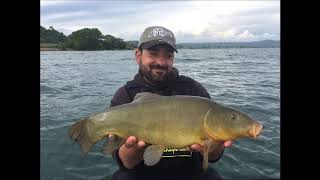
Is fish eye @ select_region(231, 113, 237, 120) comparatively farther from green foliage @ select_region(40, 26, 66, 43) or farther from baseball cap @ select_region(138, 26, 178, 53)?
green foliage @ select_region(40, 26, 66, 43)

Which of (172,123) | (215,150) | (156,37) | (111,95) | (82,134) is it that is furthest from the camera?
(111,95)

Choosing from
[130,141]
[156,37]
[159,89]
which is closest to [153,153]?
[130,141]

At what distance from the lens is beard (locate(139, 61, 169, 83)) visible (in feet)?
11.1

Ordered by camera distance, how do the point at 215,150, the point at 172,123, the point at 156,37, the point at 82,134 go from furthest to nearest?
the point at 156,37 → the point at 215,150 → the point at 82,134 → the point at 172,123

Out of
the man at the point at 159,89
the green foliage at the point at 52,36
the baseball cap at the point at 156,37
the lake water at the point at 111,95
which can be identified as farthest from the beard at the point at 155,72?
the green foliage at the point at 52,36

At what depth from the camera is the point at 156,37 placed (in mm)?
3377

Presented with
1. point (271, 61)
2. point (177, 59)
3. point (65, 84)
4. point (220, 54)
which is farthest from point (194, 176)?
point (220, 54)

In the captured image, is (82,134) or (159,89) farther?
(159,89)

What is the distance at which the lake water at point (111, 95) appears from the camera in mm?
5652

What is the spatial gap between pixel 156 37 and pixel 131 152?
0.91 m

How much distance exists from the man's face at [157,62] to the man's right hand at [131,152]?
0.64 metres

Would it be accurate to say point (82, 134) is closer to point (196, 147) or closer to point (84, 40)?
point (196, 147)
